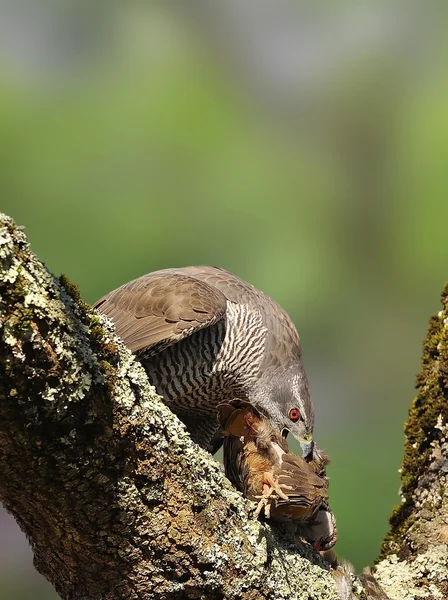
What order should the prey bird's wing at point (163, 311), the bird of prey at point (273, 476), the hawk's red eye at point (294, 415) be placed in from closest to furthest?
the bird of prey at point (273, 476) < the prey bird's wing at point (163, 311) < the hawk's red eye at point (294, 415)

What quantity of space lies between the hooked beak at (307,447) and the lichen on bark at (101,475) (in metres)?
0.79

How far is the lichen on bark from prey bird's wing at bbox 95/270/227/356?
1.16 m

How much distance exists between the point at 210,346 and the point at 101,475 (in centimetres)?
173

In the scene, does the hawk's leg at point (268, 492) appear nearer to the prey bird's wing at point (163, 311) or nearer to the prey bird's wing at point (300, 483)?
the prey bird's wing at point (300, 483)

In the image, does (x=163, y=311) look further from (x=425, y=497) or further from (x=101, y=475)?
(x=101, y=475)

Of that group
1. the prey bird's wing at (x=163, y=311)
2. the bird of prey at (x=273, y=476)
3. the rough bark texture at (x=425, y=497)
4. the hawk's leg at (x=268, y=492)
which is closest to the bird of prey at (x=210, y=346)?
the prey bird's wing at (x=163, y=311)

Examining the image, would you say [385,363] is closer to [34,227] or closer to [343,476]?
[343,476]

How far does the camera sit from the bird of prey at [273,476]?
2.09 metres

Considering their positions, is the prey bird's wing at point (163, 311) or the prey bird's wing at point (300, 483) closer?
the prey bird's wing at point (300, 483)

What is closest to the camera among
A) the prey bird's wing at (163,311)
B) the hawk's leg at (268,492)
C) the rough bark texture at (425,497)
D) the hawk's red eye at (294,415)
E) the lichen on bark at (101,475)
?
the lichen on bark at (101,475)

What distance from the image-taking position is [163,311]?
10.1ft

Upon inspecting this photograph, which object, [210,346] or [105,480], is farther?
[210,346]

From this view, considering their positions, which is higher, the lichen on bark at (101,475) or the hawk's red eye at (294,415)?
the lichen on bark at (101,475)

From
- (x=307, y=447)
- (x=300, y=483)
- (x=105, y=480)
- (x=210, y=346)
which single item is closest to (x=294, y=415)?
(x=307, y=447)
